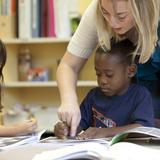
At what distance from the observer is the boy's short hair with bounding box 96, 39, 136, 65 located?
1.32 m

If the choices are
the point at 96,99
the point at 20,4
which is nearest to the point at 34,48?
the point at 20,4

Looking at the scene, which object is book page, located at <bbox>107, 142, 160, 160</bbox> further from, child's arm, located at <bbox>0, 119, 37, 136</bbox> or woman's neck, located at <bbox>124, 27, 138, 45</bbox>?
woman's neck, located at <bbox>124, 27, 138, 45</bbox>

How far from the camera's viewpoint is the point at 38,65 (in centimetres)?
237

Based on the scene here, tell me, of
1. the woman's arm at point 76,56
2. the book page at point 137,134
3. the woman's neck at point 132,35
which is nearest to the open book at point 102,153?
the book page at point 137,134

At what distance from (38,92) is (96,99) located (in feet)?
3.68

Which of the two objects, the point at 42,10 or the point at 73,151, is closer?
the point at 73,151

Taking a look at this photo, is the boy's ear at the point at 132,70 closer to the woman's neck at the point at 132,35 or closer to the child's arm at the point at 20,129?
the woman's neck at the point at 132,35

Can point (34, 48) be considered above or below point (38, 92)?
above

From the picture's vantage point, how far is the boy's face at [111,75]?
1296 millimetres

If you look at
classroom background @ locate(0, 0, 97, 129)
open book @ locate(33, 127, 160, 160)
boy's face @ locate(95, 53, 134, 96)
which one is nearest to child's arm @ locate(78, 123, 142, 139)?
boy's face @ locate(95, 53, 134, 96)

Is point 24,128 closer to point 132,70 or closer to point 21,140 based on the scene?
point 21,140

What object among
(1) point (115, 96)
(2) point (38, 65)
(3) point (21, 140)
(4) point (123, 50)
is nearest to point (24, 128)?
(3) point (21, 140)

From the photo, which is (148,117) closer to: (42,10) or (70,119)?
(70,119)

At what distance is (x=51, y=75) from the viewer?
7.66 feet
